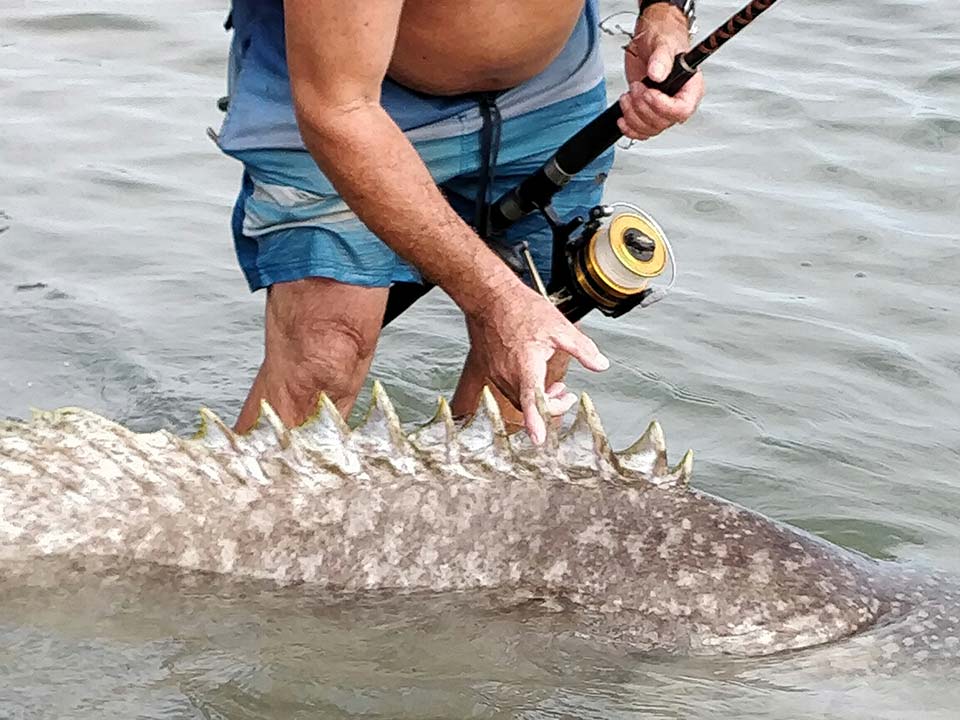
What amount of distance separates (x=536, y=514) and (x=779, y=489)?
6.38ft

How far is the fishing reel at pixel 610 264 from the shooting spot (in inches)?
171

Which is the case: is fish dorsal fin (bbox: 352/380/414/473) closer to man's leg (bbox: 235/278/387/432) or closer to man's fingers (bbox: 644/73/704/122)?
man's leg (bbox: 235/278/387/432)

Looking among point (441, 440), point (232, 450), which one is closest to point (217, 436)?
point (232, 450)

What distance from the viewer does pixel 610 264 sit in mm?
4344

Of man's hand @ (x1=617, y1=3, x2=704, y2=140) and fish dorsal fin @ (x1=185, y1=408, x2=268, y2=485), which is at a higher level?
man's hand @ (x1=617, y1=3, x2=704, y2=140)

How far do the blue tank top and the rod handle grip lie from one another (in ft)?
1.66

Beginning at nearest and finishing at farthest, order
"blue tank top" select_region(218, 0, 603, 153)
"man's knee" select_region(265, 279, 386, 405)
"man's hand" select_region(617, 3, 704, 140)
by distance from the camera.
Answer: "man's hand" select_region(617, 3, 704, 140) → "blue tank top" select_region(218, 0, 603, 153) → "man's knee" select_region(265, 279, 386, 405)

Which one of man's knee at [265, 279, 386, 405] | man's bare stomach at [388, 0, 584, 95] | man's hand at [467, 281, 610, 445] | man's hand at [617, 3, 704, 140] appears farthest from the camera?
man's knee at [265, 279, 386, 405]

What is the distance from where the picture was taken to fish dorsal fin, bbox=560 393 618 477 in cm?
359

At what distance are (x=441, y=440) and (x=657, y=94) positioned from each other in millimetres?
1217

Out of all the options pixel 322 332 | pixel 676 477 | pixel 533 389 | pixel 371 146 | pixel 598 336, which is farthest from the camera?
pixel 598 336

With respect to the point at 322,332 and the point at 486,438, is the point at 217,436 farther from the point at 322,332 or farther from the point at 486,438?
the point at 322,332

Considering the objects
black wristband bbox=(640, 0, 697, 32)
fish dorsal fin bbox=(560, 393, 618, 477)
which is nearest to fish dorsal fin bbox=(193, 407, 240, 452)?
fish dorsal fin bbox=(560, 393, 618, 477)

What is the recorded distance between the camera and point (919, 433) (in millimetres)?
5762
